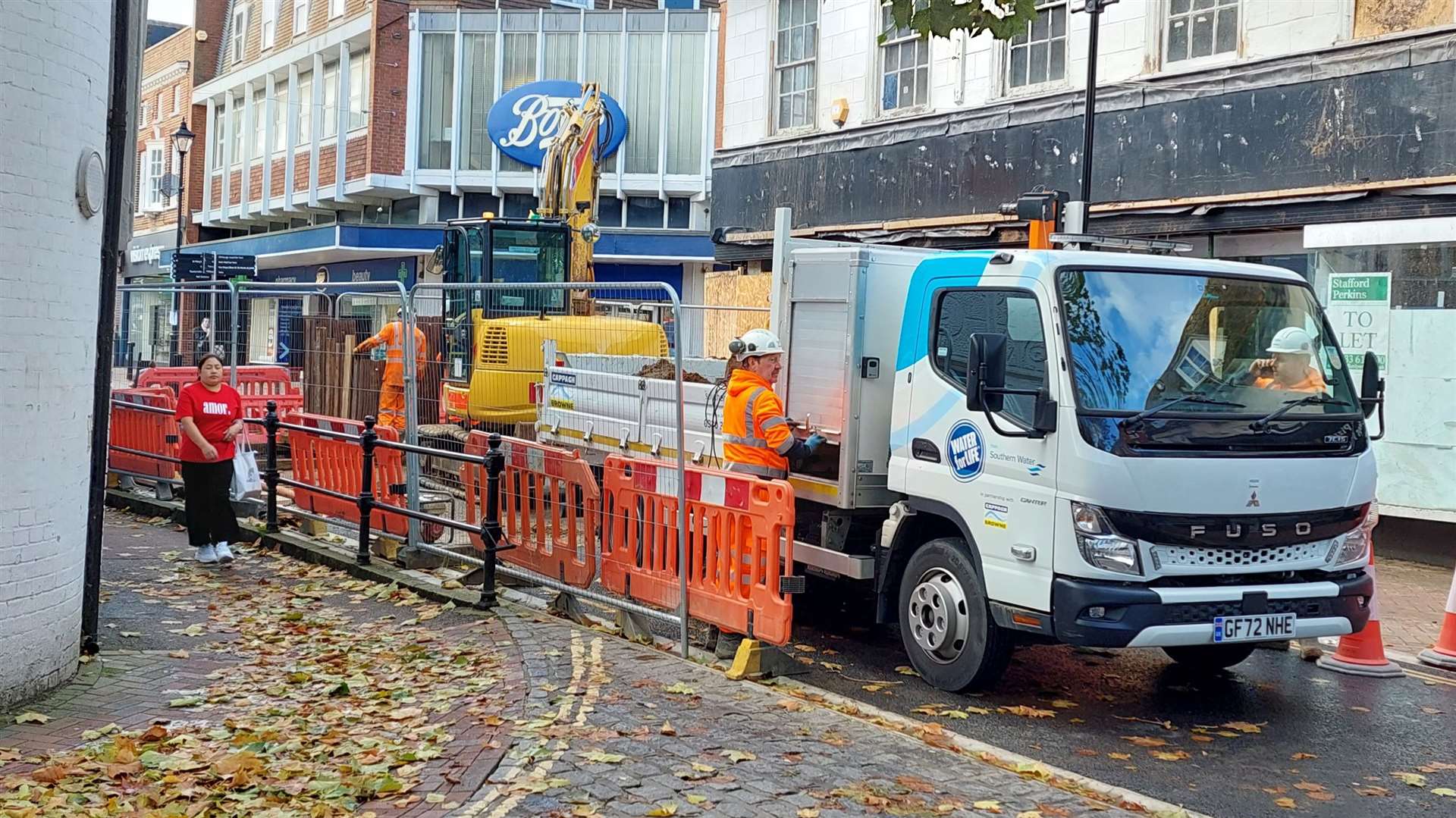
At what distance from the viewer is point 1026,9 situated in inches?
294

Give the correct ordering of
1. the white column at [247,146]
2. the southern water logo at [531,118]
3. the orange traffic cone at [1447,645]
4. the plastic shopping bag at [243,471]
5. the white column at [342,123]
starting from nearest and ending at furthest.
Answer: the orange traffic cone at [1447,645], the plastic shopping bag at [243,471], the southern water logo at [531,118], the white column at [342,123], the white column at [247,146]

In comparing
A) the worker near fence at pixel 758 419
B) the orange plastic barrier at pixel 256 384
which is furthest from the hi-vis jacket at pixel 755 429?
the orange plastic barrier at pixel 256 384

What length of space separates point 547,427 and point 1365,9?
8.44 metres

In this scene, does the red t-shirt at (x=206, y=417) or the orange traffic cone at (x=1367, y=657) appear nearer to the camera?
the orange traffic cone at (x=1367, y=657)

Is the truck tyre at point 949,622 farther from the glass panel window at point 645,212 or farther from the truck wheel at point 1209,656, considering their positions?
the glass panel window at point 645,212

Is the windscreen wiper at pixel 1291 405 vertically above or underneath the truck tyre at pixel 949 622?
above

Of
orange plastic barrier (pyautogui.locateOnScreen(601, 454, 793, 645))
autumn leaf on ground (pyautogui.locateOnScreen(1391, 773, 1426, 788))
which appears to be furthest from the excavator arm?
autumn leaf on ground (pyautogui.locateOnScreen(1391, 773, 1426, 788))

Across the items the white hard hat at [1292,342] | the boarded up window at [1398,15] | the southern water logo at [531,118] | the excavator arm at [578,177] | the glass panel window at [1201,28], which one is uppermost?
the southern water logo at [531,118]

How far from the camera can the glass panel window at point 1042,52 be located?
15727mm

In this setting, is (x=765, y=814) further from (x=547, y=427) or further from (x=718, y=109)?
(x=718, y=109)

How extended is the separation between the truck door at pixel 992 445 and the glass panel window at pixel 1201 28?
311 inches

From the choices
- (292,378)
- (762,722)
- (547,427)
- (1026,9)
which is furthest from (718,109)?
(762,722)

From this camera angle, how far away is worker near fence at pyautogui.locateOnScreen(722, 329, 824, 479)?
8133mm

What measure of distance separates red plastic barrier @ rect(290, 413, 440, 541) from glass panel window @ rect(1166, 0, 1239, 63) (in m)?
9.12
